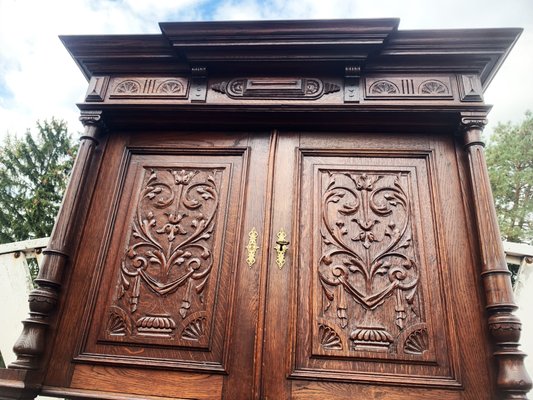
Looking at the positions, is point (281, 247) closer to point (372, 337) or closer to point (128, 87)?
point (372, 337)

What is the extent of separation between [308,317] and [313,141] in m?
0.72

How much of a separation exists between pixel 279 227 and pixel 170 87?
81 cm

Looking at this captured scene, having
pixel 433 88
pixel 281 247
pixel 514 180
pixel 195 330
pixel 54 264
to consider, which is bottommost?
pixel 195 330

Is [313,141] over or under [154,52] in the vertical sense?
under

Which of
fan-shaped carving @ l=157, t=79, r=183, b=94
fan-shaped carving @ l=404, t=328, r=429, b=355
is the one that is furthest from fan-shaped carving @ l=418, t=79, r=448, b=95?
fan-shaped carving @ l=157, t=79, r=183, b=94

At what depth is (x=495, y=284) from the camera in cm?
107

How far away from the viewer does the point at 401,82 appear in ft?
4.58

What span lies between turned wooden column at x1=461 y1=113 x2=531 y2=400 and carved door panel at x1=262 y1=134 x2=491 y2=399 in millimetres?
61

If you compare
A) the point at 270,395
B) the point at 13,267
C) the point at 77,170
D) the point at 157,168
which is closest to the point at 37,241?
the point at 13,267

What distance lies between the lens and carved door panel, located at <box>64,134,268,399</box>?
44.3 inches

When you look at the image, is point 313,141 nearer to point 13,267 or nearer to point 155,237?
point 155,237

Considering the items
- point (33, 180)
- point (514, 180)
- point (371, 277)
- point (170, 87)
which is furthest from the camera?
point (33, 180)

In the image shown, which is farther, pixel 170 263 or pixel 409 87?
pixel 409 87

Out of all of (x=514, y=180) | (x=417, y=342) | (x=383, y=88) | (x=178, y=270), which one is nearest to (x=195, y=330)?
(x=178, y=270)
